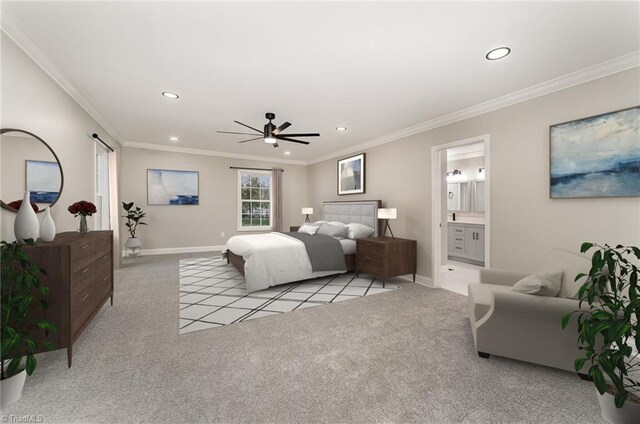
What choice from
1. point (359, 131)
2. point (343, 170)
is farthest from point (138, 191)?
point (359, 131)

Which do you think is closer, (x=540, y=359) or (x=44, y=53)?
(x=540, y=359)

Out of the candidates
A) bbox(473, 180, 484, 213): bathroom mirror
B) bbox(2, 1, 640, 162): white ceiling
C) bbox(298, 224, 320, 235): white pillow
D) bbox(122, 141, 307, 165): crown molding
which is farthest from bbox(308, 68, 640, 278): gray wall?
bbox(122, 141, 307, 165): crown molding

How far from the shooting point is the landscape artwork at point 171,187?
6.09m

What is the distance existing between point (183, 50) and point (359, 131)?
3.08 metres

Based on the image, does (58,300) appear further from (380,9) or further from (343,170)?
(343,170)

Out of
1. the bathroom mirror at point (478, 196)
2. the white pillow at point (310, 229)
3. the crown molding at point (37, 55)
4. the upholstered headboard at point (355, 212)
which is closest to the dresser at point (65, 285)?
the crown molding at point (37, 55)

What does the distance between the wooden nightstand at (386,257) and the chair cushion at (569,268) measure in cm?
202

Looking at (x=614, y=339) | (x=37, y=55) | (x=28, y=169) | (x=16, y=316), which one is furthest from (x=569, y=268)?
(x=37, y=55)

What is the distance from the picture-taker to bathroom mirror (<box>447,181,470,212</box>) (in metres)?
6.39

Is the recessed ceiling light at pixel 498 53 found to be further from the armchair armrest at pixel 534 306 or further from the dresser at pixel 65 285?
the dresser at pixel 65 285

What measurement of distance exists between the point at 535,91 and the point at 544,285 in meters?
2.25

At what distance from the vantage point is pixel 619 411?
1.45m

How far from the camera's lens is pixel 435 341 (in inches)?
93.8

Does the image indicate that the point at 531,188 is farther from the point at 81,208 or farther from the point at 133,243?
the point at 133,243
